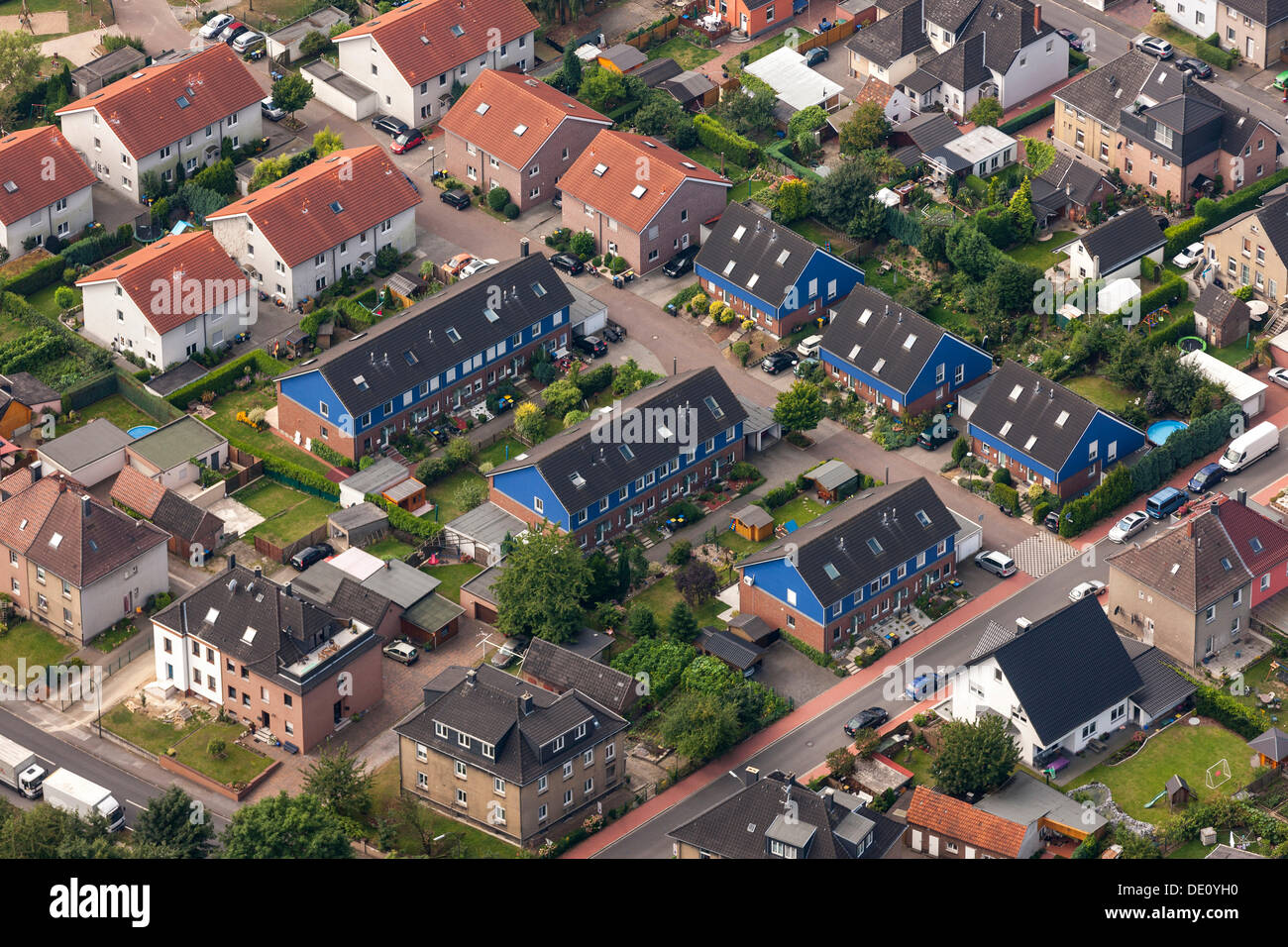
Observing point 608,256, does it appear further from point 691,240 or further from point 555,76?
point 555,76

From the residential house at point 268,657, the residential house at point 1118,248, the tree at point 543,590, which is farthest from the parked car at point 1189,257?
the residential house at point 268,657

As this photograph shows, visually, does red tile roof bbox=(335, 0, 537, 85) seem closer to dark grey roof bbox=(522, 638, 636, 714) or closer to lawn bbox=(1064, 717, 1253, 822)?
dark grey roof bbox=(522, 638, 636, 714)

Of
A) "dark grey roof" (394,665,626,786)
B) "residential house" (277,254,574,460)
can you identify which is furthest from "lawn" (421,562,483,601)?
"dark grey roof" (394,665,626,786)

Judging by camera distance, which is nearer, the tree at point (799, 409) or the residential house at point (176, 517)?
the residential house at point (176, 517)

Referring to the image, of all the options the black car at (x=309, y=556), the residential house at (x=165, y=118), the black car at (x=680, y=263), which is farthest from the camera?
the residential house at (x=165, y=118)

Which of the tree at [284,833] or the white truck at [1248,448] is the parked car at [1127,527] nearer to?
the white truck at [1248,448]
